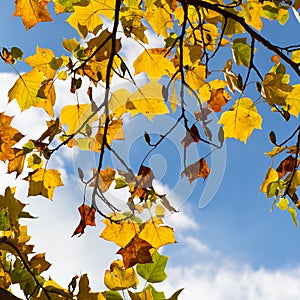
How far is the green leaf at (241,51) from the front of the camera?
46.7 inches

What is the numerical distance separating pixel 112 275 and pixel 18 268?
0.72ft

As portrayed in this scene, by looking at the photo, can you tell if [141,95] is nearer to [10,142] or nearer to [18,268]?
[10,142]

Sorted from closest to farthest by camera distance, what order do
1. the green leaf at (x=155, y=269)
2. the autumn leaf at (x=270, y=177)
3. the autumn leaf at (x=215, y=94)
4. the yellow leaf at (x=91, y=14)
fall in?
the green leaf at (x=155, y=269) → the yellow leaf at (x=91, y=14) → the autumn leaf at (x=270, y=177) → the autumn leaf at (x=215, y=94)

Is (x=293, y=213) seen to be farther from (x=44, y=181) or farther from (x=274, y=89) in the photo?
(x=44, y=181)

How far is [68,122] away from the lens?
1.39 m

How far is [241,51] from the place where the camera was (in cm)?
119

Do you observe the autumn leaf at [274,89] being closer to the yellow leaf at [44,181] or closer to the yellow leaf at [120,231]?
the yellow leaf at [120,231]

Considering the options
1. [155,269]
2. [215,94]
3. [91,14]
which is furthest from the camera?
[215,94]

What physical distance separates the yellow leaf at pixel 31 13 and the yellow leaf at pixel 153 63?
0.26 m

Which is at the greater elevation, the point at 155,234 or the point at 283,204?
the point at 283,204

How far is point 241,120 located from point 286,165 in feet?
0.62

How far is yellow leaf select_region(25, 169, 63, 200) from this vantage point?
4.37ft

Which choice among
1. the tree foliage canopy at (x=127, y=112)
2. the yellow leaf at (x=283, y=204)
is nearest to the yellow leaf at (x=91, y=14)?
the tree foliage canopy at (x=127, y=112)

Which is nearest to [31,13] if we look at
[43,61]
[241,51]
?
[43,61]
